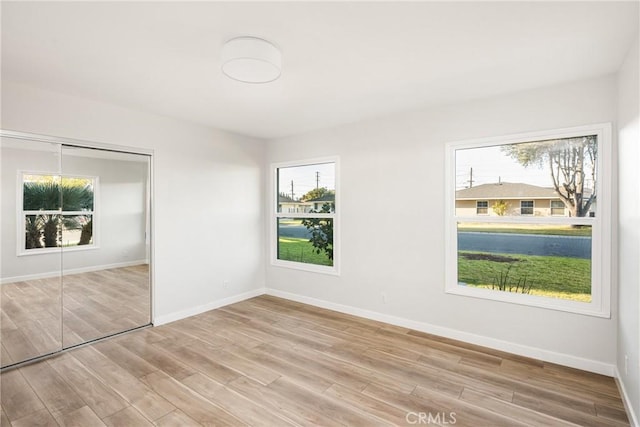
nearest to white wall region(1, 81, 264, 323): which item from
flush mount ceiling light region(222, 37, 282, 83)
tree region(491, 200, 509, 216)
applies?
flush mount ceiling light region(222, 37, 282, 83)

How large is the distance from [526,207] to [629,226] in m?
0.90

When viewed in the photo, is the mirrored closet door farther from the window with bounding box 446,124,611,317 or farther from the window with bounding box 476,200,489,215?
the window with bounding box 476,200,489,215

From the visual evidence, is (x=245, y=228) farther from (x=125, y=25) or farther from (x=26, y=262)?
(x=125, y=25)

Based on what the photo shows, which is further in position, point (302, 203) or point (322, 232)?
point (302, 203)

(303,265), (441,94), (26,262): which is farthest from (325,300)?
(26,262)

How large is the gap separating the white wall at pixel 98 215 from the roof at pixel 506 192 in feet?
12.5

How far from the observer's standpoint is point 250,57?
6.86ft

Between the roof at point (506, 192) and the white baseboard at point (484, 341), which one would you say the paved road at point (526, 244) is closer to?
the roof at point (506, 192)

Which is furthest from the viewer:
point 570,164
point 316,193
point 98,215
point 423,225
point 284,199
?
point 284,199

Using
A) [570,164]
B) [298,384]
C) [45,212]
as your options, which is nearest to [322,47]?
[570,164]

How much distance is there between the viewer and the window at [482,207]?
3.31 metres

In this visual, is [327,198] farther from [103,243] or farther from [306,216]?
[103,243]

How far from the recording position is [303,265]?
486cm

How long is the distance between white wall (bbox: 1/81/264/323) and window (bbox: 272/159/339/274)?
0.36 metres
